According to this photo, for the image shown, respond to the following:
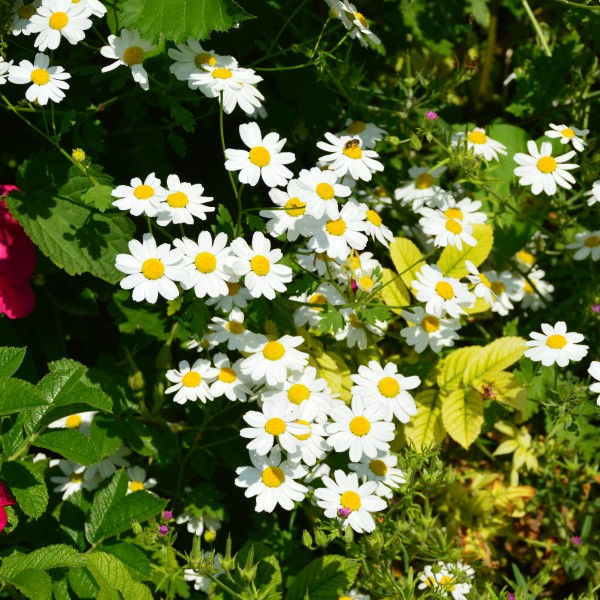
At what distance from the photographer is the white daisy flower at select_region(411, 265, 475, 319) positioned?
171cm

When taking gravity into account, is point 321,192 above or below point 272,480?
above

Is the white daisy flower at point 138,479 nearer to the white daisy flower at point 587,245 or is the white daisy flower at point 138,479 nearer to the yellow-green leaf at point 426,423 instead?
the yellow-green leaf at point 426,423

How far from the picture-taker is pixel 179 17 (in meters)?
1.62

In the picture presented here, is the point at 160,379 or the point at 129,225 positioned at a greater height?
the point at 129,225

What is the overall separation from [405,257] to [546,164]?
394mm

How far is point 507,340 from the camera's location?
1899mm

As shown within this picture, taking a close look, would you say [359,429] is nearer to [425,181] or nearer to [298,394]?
[298,394]

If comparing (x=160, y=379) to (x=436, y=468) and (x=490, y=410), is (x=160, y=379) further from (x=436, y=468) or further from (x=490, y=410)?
(x=490, y=410)

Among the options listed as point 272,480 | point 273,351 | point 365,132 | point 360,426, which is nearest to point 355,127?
point 365,132

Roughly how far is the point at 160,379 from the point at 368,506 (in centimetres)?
56

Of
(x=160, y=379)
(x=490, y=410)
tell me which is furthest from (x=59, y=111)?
(x=490, y=410)

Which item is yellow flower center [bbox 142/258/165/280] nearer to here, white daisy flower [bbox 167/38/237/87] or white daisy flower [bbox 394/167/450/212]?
white daisy flower [bbox 167/38/237/87]

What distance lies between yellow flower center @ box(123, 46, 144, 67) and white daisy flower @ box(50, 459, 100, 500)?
2.87ft

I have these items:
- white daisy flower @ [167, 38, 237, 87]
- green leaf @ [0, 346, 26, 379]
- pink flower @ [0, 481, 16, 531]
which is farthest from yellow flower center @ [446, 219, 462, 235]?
pink flower @ [0, 481, 16, 531]
